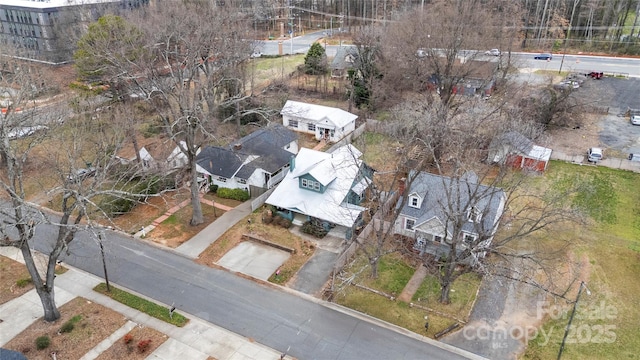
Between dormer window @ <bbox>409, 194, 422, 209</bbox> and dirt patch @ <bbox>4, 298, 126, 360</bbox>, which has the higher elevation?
dormer window @ <bbox>409, 194, 422, 209</bbox>

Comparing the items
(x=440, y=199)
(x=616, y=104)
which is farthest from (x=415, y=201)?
(x=616, y=104)

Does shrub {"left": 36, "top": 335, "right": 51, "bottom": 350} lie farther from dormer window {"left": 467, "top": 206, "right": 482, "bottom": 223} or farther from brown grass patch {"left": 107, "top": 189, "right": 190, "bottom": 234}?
dormer window {"left": 467, "top": 206, "right": 482, "bottom": 223}

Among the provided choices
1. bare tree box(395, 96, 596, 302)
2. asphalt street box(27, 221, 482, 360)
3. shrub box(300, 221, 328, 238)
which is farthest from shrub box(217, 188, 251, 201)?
bare tree box(395, 96, 596, 302)

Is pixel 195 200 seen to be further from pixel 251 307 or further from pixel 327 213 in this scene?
pixel 251 307

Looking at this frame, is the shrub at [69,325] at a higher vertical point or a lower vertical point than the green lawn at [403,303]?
higher

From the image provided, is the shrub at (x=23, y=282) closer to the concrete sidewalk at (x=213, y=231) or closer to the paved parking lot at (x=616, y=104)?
the concrete sidewalk at (x=213, y=231)

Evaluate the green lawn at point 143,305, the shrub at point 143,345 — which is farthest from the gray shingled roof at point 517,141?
the shrub at point 143,345
